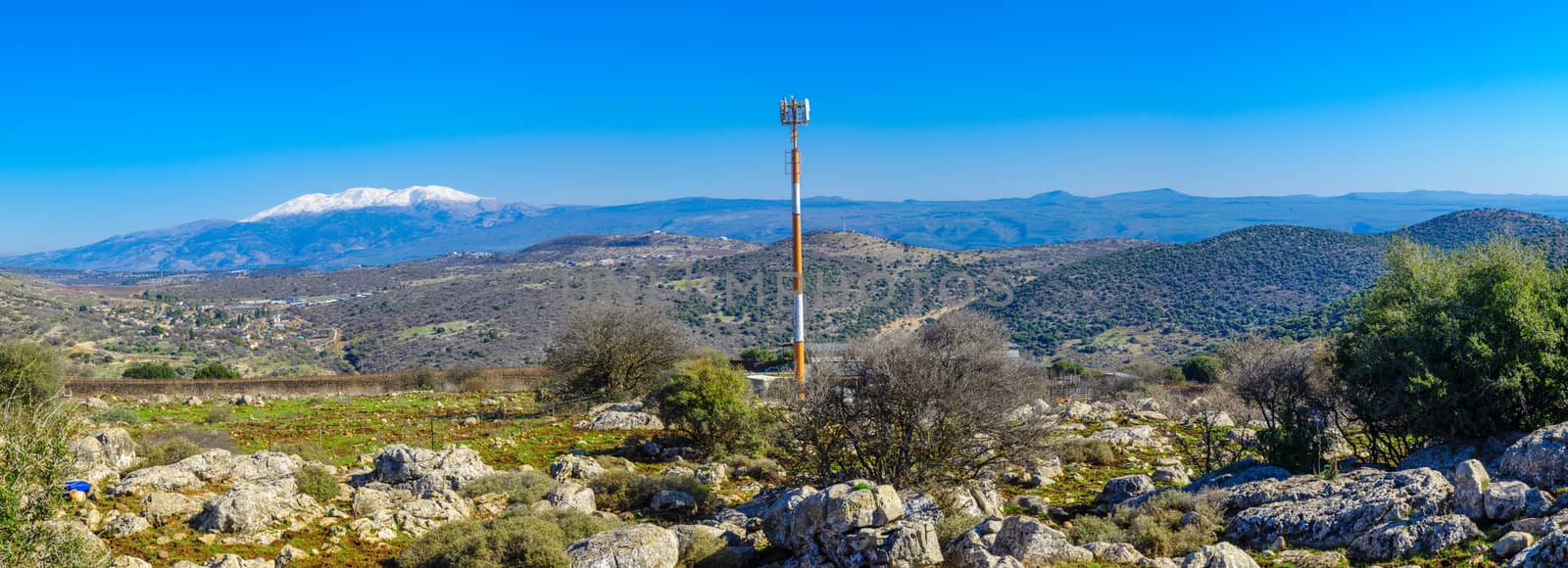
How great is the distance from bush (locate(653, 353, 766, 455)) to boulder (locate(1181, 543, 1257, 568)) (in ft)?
45.0

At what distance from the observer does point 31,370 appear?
22.6m

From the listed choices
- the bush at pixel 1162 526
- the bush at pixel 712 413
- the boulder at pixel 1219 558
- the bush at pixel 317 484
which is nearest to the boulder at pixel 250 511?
the bush at pixel 317 484

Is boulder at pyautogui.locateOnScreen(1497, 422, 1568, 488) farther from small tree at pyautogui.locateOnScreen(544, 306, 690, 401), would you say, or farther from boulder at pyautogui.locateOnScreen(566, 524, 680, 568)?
small tree at pyautogui.locateOnScreen(544, 306, 690, 401)

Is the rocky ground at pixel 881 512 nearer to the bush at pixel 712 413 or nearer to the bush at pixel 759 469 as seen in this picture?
the bush at pixel 759 469

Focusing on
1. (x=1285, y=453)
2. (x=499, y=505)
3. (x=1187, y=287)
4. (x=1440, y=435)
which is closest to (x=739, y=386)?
(x=499, y=505)

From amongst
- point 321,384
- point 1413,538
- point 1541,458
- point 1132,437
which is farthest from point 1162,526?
point 321,384

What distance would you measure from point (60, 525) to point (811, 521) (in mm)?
8290

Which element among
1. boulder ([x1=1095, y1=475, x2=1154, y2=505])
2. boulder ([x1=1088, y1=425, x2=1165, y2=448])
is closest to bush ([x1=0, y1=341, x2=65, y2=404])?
boulder ([x1=1095, y1=475, x2=1154, y2=505])

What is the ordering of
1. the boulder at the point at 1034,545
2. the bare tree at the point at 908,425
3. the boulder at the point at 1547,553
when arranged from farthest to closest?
the bare tree at the point at 908,425 → the boulder at the point at 1034,545 → the boulder at the point at 1547,553

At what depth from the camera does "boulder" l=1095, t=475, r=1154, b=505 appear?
15.4m

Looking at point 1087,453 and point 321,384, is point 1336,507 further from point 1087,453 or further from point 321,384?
point 321,384

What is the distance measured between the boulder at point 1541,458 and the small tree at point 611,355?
2589cm

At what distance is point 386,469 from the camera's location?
54.4ft

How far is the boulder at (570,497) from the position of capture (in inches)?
580
